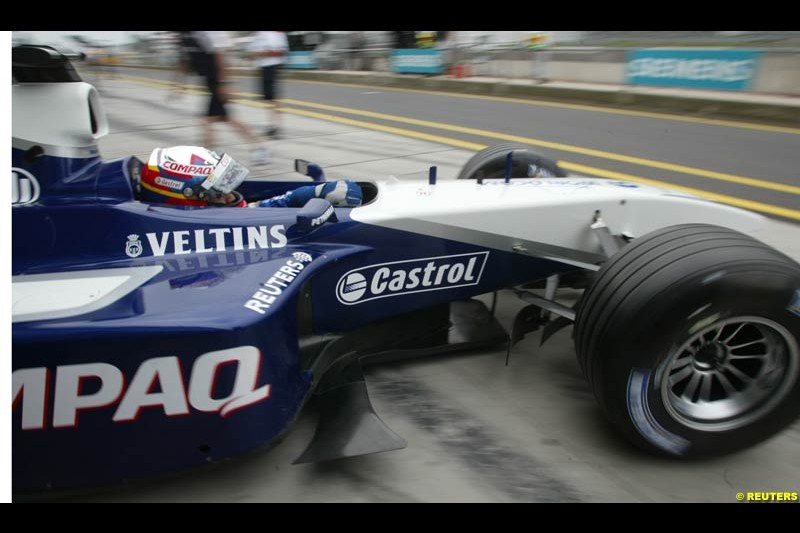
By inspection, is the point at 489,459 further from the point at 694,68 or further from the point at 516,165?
the point at 694,68

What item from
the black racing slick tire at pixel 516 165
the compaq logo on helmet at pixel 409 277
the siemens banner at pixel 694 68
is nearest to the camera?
the compaq logo on helmet at pixel 409 277

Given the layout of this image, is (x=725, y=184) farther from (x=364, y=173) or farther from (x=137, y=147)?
(x=137, y=147)

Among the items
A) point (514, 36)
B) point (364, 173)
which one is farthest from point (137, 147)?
point (514, 36)

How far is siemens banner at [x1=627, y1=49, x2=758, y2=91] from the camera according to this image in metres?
10.7

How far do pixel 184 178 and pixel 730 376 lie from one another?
2.51m

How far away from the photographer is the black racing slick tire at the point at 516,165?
3.96m

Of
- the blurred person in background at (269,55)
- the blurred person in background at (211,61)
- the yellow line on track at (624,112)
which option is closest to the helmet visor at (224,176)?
the blurred person in background at (211,61)

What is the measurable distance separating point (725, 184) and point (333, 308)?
5.15 m

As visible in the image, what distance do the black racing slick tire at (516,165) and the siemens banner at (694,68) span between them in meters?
8.76

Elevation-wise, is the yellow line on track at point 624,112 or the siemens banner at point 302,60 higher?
the siemens banner at point 302,60

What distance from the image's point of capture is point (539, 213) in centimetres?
293

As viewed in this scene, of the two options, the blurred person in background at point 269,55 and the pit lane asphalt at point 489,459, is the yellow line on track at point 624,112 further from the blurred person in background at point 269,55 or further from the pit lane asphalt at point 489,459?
the pit lane asphalt at point 489,459

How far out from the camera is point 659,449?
227 centimetres

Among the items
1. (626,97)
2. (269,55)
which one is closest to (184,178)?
(269,55)
